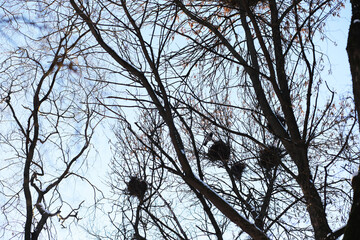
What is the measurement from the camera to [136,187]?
7191 mm

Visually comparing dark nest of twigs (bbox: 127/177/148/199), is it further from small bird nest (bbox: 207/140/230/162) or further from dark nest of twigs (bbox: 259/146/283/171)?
dark nest of twigs (bbox: 259/146/283/171)

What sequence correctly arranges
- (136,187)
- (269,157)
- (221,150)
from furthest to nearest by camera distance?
Result: (136,187) < (221,150) < (269,157)

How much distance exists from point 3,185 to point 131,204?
2.40 meters

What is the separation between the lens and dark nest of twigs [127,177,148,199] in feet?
23.3

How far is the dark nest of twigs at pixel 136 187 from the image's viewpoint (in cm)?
711

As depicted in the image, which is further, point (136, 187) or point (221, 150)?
point (136, 187)

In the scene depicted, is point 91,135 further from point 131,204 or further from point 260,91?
point 260,91

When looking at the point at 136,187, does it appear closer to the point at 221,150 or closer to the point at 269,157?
the point at 221,150

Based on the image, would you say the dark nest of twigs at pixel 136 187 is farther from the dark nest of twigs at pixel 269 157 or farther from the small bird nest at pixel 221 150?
the dark nest of twigs at pixel 269 157

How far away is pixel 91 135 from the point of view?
8070 millimetres

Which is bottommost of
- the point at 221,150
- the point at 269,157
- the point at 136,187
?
the point at 269,157

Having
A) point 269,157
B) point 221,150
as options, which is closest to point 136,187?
point 221,150

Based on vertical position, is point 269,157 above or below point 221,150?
below

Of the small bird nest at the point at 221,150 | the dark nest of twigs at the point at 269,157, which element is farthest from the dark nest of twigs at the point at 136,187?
the dark nest of twigs at the point at 269,157
